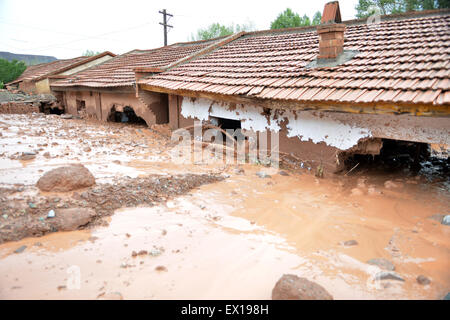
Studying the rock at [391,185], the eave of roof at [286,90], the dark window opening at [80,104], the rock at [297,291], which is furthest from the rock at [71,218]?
the dark window opening at [80,104]

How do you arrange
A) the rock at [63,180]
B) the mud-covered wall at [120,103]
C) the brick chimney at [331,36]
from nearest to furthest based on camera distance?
the rock at [63,180] < the brick chimney at [331,36] < the mud-covered wall at [120,103]

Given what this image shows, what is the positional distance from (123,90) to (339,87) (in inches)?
309

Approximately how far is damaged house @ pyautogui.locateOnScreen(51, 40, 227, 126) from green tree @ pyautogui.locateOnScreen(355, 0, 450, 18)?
12.4 m

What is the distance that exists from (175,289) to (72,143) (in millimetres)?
5968

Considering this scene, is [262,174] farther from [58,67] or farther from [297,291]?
[58,67]

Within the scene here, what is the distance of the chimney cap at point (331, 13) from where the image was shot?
6574mm

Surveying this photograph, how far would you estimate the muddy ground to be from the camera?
272 cm

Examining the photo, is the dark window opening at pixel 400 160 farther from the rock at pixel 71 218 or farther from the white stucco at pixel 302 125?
the rock at pixel 71 218

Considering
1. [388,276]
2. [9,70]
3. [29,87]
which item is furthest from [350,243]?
[9,70]

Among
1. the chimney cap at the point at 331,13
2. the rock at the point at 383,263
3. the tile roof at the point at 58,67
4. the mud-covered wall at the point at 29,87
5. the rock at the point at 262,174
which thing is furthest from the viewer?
the mud-covered wall at the point at 29,87

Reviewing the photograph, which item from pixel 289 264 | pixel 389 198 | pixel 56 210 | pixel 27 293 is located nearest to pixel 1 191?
pixel 56 210

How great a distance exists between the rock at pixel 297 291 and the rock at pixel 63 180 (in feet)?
10.4

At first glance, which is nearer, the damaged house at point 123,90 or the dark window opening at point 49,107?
the damaged house at point 123,90

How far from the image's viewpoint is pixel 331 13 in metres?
6.64
